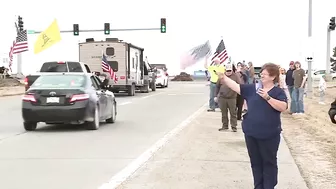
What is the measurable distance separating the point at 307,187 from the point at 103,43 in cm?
2504

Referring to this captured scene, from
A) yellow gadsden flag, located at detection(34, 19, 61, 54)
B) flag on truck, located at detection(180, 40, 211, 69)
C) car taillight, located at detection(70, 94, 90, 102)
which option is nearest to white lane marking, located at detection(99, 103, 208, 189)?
car taillight, located at detection(70, 94, 90, 102)

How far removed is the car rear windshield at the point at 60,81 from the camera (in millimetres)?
14438

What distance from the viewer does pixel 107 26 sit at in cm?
5247

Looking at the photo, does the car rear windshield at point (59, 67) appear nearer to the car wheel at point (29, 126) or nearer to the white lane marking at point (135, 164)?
the car wheel at point (29, 126)

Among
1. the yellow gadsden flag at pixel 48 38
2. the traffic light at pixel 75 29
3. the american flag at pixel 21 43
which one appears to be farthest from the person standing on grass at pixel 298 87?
the traffic light at pixel 75 29

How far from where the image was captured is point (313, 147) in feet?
37.3

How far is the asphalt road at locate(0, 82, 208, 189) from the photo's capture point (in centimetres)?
816

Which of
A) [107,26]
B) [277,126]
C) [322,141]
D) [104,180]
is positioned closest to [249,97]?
[277,126]

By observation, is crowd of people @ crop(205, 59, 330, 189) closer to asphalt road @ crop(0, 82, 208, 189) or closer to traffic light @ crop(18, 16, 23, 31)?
asphalt road @ crop(0, 82, 208, 189)

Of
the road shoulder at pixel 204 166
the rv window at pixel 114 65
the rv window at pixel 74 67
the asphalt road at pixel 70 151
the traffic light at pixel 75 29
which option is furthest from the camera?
the traffic light at pixel 75 29

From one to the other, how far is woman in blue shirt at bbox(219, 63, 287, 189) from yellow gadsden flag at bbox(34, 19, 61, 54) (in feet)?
121

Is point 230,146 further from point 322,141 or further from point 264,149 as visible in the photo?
point 264,149

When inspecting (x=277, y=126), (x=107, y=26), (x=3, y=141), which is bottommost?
(x=3, y=141)

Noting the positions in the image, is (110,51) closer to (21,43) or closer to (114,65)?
(114,65)
